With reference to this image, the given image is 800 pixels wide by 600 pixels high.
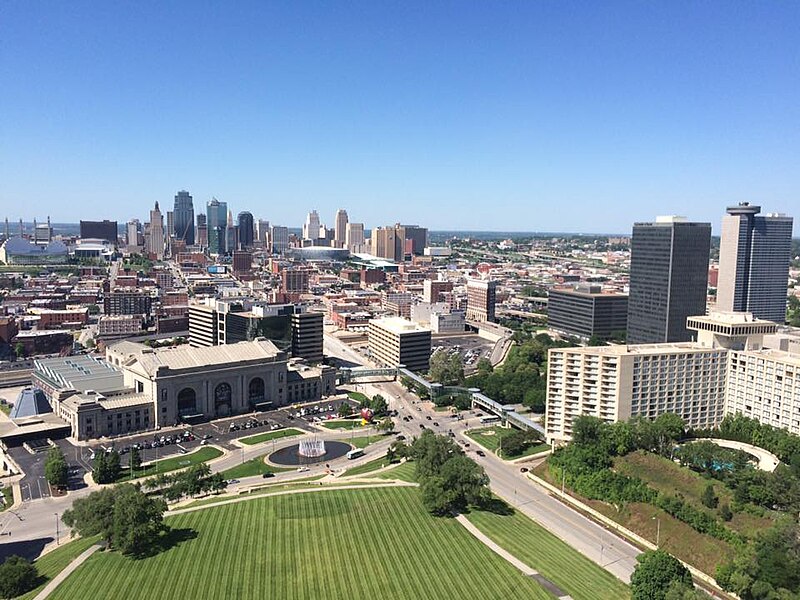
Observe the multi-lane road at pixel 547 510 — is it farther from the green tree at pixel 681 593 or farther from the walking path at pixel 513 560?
the green tree at pixel 681 593

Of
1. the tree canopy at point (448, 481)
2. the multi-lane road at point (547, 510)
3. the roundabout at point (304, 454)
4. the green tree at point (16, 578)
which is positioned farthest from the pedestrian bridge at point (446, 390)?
the green tree at point (16, 578)

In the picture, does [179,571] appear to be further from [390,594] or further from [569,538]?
[569,538]

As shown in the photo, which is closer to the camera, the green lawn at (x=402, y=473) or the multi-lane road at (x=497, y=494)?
the multi-lane road at (x=497, y=494)

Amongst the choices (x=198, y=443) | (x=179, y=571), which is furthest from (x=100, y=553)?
(x=198, y=443)

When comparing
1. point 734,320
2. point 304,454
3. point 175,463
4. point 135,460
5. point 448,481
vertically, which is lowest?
point 175,463

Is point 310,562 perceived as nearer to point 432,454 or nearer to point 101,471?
point 432,454

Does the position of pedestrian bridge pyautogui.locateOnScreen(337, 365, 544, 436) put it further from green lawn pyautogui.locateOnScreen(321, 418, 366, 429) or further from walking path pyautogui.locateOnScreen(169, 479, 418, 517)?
walking path pyautogui.locateOnScreen(169, 479, 418, 517)

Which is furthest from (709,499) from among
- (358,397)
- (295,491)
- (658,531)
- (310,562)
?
(358,397)
